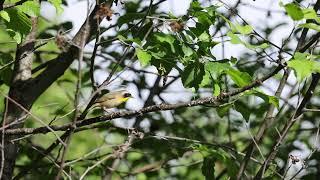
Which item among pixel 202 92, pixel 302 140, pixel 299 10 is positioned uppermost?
pixel 299 10

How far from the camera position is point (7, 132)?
3092 millimetres


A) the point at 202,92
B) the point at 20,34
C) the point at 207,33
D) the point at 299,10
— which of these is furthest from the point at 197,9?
the point at 202,92

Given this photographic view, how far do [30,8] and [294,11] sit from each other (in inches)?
53.6

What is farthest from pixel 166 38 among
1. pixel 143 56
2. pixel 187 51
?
pixel 143 56

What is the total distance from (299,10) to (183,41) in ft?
2.34

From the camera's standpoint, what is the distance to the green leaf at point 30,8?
3.03 meters

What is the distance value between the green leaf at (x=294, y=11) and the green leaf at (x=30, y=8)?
1.31 metres

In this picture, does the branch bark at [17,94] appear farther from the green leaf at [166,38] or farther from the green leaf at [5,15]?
the green leaf at [166,38]

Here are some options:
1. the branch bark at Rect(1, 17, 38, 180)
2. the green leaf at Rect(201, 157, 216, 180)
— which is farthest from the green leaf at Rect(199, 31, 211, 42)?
the branch bark at Rect(1, 17, 38, 180)

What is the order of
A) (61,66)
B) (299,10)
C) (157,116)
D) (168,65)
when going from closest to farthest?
(299,10), (168,65), (61,66), (157,116)

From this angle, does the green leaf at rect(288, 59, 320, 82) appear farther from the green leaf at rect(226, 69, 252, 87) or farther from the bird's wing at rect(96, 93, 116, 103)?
the bird's wing at rect(96, 93, 116, 103)

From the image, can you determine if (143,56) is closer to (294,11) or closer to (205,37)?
(205,37)

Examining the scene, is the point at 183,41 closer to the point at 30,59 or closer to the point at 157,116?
the point at 30,59

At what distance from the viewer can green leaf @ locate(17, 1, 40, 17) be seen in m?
3.03
